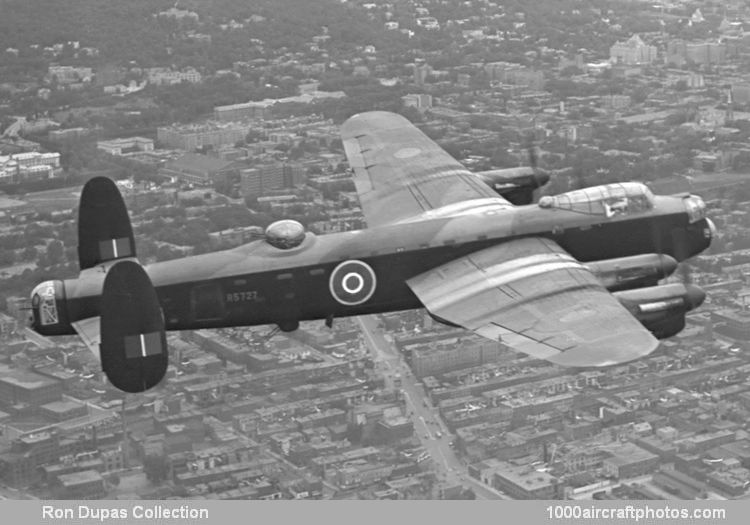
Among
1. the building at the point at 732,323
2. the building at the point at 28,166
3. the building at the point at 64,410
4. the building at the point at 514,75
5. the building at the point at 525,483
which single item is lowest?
the building at the point at 525,483

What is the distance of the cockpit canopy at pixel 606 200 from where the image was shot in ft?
95.6

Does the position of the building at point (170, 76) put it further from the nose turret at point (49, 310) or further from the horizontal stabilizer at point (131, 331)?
the horizontal stabilizer at point (131, 331)

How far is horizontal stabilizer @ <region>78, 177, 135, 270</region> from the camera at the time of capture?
1069 inches

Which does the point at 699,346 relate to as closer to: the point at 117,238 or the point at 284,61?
the point at 117,238

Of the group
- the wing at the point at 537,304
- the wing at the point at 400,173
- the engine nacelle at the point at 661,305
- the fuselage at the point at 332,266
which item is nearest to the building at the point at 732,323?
the wing at the point at 400,173

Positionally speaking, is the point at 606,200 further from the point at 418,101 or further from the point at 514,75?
the point at 514,75

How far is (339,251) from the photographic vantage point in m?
28.3

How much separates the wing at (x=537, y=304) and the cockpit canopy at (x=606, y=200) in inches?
37.1

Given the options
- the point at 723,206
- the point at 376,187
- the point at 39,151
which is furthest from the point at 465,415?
the point at 39,151

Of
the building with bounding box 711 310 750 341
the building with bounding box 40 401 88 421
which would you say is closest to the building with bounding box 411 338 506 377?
the building with bounding box 711 310 750 341

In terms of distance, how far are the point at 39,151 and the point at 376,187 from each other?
74.7 ft

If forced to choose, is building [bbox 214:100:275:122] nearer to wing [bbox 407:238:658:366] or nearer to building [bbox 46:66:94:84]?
building [bbox 46:66:94:84]

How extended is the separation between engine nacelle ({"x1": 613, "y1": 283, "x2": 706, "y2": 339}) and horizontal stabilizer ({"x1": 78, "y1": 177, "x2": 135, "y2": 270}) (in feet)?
30.6

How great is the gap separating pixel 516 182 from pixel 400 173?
2.69 metres
